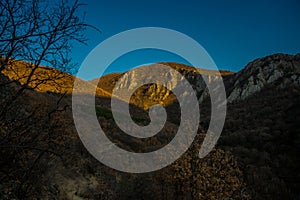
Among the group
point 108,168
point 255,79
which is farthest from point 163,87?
point 108,168

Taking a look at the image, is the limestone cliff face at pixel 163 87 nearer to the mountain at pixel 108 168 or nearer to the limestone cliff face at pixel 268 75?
the limestone cliff face at pixel 268 75

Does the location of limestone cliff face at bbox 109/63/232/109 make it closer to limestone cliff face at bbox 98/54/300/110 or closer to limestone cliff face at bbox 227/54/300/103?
limestone cliff face at bbox 98/54/300/110

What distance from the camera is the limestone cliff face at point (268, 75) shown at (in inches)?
2050

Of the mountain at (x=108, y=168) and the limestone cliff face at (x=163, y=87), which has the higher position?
the limestone cliff face at (x=163, y=87)

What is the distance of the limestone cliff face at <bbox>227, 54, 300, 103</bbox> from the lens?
5208 cm

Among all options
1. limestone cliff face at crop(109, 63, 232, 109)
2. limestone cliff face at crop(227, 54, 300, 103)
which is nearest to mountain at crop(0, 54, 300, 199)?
limestone cliff face at crop(227, 54, 300, 103)

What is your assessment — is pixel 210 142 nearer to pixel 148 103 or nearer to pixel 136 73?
pixel 148 103

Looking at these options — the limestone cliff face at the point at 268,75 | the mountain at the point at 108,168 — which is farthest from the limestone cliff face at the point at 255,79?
the mountain at the point at 108,168

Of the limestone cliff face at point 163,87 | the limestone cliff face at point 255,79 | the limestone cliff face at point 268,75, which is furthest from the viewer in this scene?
the limestone cliff face at point 163,87

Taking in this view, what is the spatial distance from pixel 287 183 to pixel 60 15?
17.2 m

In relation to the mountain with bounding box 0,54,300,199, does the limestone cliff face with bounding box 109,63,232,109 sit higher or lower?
higher

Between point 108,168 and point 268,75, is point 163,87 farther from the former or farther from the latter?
point 108,168

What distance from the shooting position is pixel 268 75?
5669 cm

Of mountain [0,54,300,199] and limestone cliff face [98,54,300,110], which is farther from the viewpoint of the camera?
limestone cliff face [98,54,300,110]
